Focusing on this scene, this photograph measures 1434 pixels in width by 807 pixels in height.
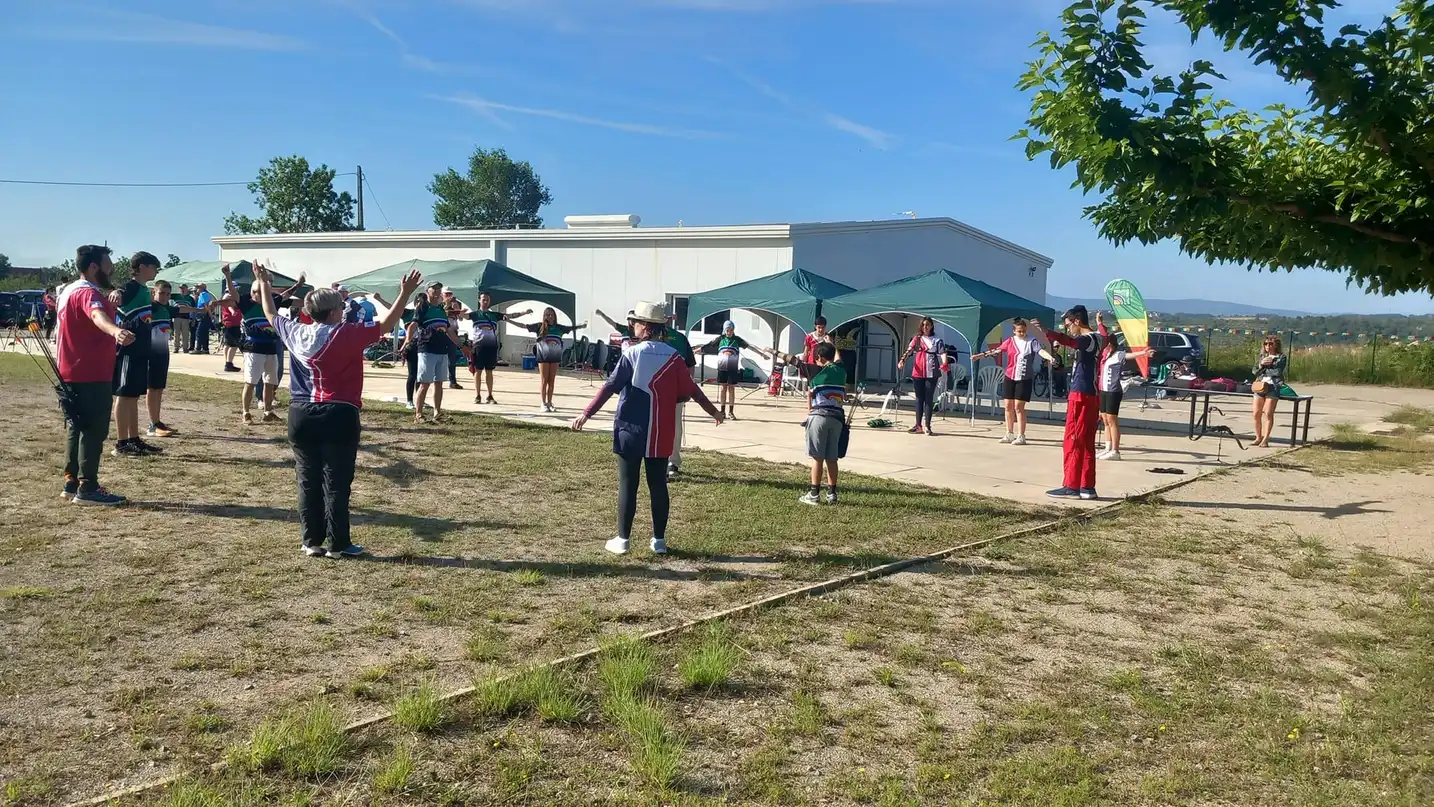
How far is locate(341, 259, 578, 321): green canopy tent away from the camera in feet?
78.1

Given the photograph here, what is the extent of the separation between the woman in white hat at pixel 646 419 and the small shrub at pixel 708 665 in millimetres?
1917

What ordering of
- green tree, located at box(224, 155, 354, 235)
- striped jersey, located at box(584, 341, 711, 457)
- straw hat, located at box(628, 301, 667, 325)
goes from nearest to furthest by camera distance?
1. striped jersey, located at box(584, 341, 711, 457)
2. straw hat, located at box(628, 301, 667, 325)
3. green tree, located at box(224, 155, 354, 235)

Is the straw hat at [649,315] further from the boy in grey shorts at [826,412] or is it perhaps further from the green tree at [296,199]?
the green tree at [296,199]

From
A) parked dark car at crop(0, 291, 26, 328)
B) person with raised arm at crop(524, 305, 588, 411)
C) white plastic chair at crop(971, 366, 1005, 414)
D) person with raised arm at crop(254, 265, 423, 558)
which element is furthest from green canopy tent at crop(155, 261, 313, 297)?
person with raised arm at crop(254, 265, 423, 558)

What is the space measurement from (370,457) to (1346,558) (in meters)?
8.60

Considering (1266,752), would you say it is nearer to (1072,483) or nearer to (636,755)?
(636,755)

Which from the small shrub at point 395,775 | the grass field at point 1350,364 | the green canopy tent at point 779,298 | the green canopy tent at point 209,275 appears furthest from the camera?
the grass field at point 1350,364

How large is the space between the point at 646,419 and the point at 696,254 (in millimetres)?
19141

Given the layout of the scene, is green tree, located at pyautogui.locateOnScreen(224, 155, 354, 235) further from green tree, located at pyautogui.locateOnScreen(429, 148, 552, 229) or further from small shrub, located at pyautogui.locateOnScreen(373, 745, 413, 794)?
small shrub, located at pyautogui.locateOnScreen(373, 745, 413, 794)

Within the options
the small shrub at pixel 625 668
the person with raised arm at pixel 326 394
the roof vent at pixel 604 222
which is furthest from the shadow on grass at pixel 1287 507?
the roof vent at pixel 604 222

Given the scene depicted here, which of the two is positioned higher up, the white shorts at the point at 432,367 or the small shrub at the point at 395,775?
the white shorts at the point at 432,367

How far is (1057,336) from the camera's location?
9.88 meters

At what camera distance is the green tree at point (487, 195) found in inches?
3674

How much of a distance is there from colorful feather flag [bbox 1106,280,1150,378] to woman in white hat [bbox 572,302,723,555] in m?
6.93
